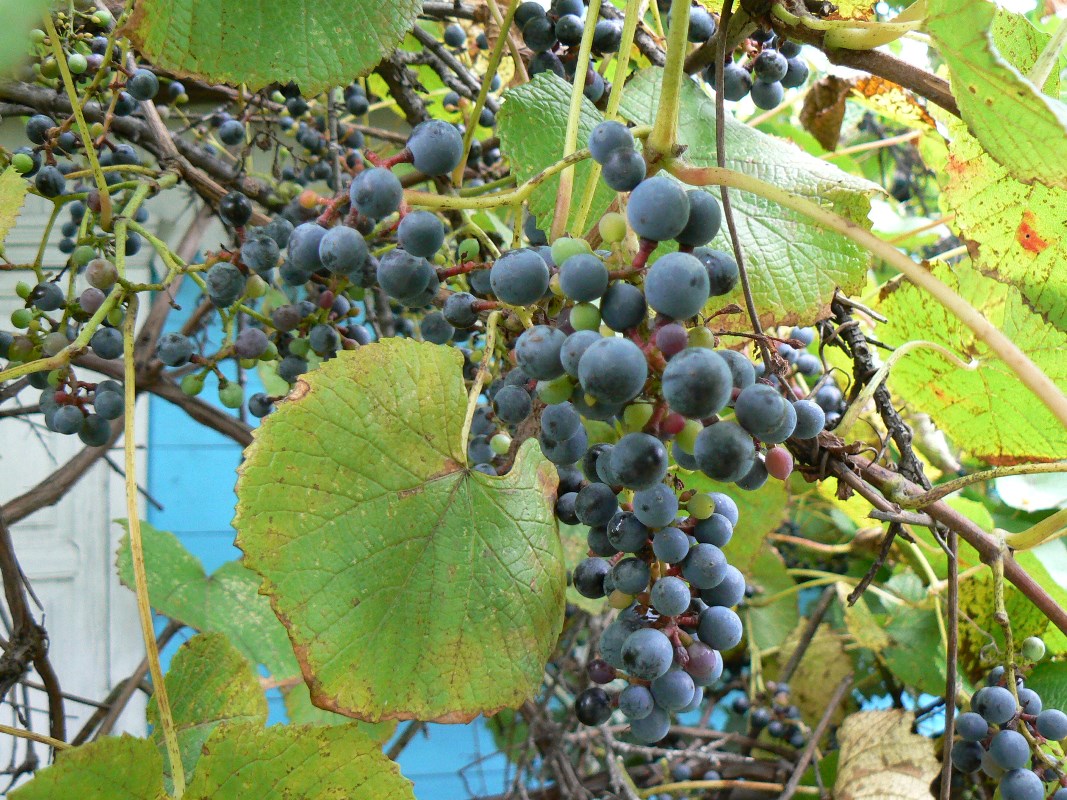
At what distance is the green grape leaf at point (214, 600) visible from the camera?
1104mm

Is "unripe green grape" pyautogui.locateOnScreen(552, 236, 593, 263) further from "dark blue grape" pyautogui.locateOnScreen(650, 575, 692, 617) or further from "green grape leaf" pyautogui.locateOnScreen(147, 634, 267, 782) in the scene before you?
"green grape leaf" pyautogui.locateOnScreen(147, 634, 267, 782)

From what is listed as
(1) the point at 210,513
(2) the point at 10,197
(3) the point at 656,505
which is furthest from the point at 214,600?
(1) the point at 210,513

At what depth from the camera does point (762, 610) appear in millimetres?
1382

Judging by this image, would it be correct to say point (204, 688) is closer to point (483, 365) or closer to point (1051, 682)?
point (483, 365)

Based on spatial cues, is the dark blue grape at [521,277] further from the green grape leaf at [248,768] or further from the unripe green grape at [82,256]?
the unripe green grape at [82,256]

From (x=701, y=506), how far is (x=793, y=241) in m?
0.27

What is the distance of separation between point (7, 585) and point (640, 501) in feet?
2.33

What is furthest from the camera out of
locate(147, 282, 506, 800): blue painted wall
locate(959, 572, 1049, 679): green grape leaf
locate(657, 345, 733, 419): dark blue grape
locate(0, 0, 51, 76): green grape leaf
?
locate(147, 282, 506, 800): blue painted wall

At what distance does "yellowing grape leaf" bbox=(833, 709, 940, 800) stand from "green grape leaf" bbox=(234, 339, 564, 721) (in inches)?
24.3

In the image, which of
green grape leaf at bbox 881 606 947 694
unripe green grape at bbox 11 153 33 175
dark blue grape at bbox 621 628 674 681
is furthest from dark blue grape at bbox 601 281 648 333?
green grape leaf at bbox 881 606 947 694

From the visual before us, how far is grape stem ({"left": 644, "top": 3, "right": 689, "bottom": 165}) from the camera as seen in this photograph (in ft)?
1.43

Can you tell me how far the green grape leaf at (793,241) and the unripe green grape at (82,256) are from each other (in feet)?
1.63

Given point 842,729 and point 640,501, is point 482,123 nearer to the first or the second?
point 640,501

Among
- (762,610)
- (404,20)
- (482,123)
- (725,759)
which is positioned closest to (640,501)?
(404,20)
